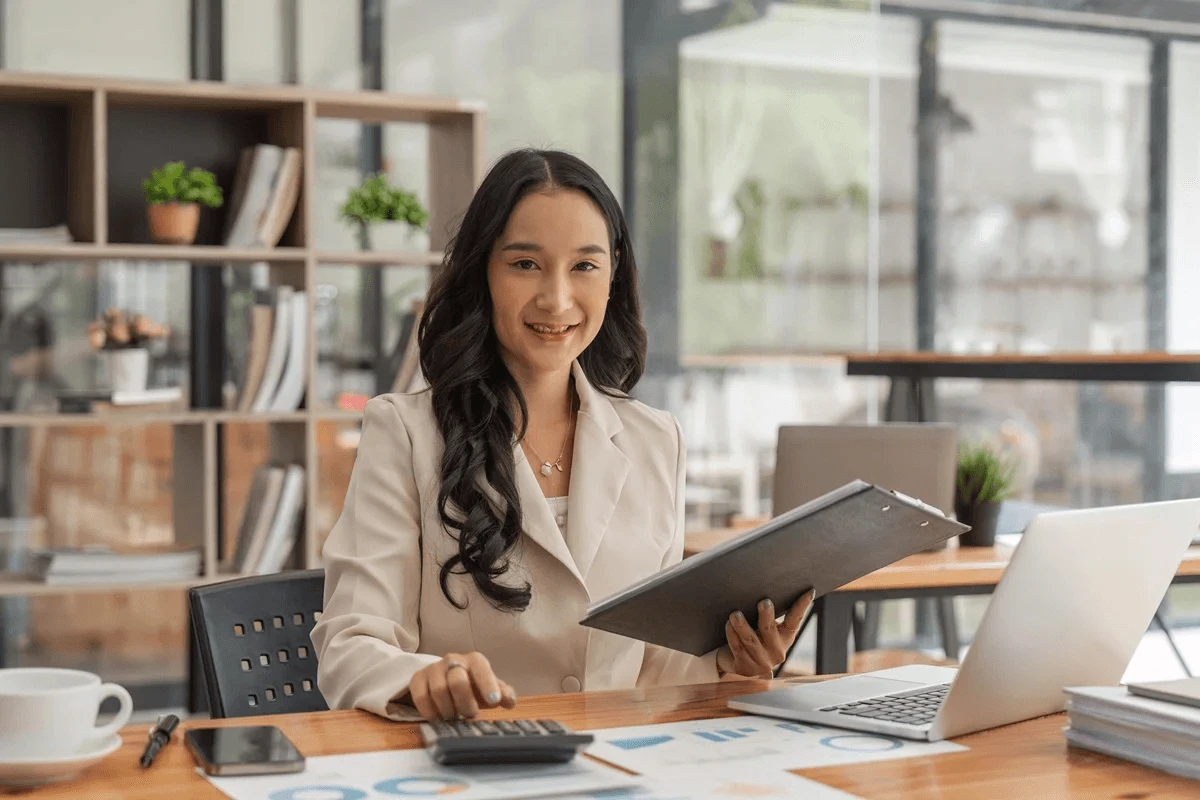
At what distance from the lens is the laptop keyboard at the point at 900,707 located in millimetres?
1447

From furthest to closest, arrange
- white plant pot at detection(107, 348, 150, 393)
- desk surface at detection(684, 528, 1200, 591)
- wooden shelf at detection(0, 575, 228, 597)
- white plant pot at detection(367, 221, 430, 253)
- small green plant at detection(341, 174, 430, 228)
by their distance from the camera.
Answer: white plant pot at detection(367, 221, 430, 253) < small green plant at detection(341, 174, 430, 228) < white plant pot at detection(107, 348, 150, 393) < wooden shelf at detection(0, 575, 228, 597) < desk surface at detection(684, 528, 1200, 591)

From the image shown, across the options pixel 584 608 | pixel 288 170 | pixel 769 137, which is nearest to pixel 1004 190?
pixel 769 137

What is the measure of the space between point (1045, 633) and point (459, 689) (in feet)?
1.88

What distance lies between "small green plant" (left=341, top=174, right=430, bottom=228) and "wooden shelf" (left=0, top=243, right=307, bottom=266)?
10.4 inches

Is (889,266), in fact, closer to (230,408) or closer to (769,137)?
(769,137)

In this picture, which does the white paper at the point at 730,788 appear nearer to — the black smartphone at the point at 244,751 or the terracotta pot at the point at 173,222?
the black smartphone at the point at 244,751

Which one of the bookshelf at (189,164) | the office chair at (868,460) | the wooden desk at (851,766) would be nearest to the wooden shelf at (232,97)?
the bookshelf at (189,164)

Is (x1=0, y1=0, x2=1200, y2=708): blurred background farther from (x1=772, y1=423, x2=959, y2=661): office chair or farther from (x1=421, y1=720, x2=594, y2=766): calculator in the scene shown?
(x1=421, y1=720, x2=594, y2=766): calculator

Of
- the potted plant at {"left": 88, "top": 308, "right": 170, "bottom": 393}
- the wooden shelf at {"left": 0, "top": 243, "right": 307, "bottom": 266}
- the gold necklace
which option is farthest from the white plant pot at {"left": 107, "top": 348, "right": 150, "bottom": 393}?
the gold necklace

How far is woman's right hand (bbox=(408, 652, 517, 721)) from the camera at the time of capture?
1391 millimetres

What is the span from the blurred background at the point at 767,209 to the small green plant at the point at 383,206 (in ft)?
1.24

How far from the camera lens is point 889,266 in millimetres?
6203

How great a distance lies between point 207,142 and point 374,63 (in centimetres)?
85

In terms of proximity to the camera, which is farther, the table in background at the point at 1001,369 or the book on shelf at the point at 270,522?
the book on shelf at the point at 270,522
